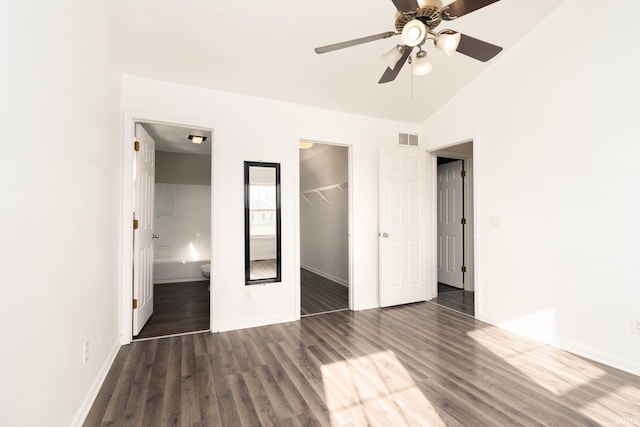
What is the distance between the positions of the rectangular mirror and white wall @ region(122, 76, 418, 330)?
67 mm

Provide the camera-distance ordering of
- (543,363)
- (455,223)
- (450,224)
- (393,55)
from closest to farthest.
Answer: (393,55) < (543,363) < (455,223) < (450,224)

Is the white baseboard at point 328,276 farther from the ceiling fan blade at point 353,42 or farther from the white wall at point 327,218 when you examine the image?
the ceiling fan blade at point 353,42

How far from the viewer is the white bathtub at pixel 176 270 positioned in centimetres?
561

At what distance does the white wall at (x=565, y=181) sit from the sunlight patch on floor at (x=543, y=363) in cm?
19

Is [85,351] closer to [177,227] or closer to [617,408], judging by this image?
[617,408]

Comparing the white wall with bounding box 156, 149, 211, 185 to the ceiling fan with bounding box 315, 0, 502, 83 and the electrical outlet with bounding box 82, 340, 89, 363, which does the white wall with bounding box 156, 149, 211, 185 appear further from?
the ceiling fan with bounding box 315, 0, 502, 83

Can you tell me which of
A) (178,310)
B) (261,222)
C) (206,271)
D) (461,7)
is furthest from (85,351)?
(206,271)

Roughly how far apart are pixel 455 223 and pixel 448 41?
3.94 meters

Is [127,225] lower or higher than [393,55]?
lower

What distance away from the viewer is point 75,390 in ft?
5.72

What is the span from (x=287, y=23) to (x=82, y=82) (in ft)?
5.29

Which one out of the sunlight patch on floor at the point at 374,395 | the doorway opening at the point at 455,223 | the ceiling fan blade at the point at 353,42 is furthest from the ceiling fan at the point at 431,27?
the doorway opening at the point at 455,223

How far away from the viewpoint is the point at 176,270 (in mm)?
5734

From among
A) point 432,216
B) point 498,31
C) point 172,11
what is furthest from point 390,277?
point 172,11
